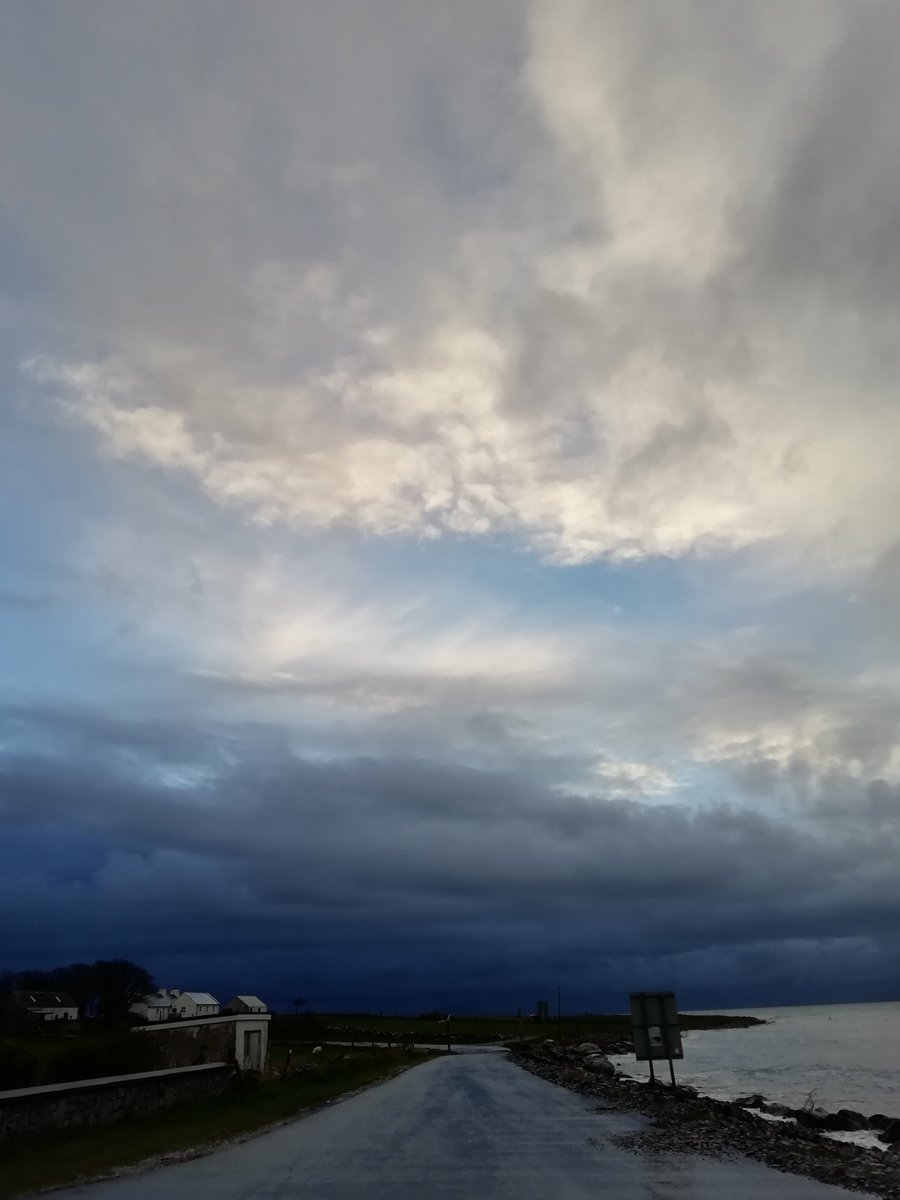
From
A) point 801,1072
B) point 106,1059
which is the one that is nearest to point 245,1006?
point 106,1059

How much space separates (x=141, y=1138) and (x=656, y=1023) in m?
17.5

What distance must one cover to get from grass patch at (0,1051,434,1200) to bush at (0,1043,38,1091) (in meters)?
3.81

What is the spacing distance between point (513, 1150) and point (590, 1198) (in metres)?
7.09

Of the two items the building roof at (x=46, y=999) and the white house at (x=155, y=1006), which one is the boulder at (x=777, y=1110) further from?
the building roof at (x=46, y=999)

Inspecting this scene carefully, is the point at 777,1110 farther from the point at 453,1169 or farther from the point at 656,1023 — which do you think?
the point at 453,1169

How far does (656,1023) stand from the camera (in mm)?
33469

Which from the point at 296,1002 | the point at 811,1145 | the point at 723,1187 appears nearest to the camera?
the point at 723,1187

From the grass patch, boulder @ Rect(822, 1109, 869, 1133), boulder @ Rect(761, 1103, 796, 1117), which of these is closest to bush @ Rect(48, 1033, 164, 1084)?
the grass patch

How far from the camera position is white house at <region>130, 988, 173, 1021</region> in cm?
11481

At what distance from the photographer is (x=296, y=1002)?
132m

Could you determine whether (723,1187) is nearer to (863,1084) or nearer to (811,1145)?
(811,1145)

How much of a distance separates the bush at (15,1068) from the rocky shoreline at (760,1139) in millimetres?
17002

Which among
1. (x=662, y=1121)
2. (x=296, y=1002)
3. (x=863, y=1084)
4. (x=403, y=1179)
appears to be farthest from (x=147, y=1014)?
(x=403, y=1179)

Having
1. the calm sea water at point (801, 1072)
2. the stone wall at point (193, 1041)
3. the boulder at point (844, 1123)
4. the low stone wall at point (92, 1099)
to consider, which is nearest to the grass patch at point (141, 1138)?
the low stone wall at point (92, 1099)
